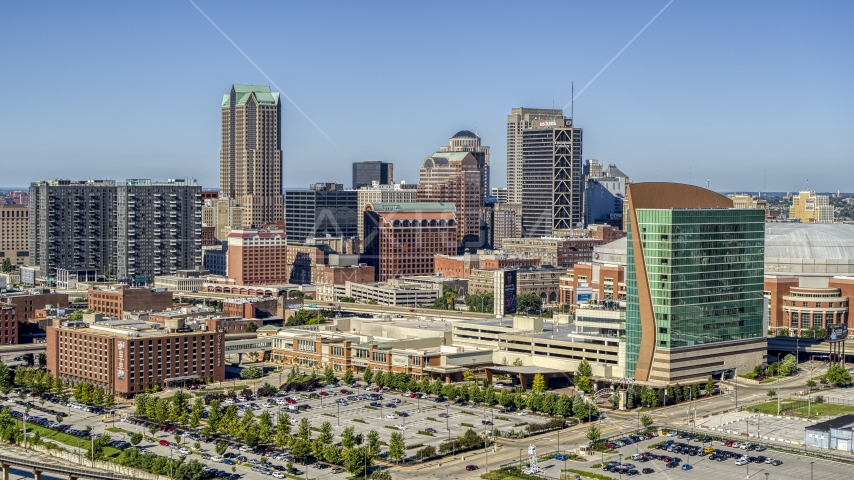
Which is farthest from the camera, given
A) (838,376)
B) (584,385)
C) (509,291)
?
(509,291)

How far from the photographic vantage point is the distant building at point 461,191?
190875 millimetres

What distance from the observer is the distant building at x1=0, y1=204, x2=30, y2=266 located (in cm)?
18550

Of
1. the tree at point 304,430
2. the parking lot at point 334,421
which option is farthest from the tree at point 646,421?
the tree at point 304,430

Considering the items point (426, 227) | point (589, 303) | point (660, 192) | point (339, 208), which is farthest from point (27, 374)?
point (339, 208)

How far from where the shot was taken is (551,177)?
194 meters

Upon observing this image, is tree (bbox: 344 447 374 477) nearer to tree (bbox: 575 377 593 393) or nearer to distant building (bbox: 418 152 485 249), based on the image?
tree (bbox: 575 377 593 393)

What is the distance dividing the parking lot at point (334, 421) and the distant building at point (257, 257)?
67847 millimetres

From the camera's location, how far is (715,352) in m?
88.4

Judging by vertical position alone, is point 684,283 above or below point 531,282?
above

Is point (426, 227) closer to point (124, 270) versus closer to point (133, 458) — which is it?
point (124, 270)

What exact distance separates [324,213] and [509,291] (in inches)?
2792

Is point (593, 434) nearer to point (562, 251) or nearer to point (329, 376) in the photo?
point (329, 376)

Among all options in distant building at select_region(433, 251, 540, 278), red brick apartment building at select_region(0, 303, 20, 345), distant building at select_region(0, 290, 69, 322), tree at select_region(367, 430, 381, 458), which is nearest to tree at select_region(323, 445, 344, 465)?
tree at select_region(367, 430, 381, 458)

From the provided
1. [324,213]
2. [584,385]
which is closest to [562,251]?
[324,213]
